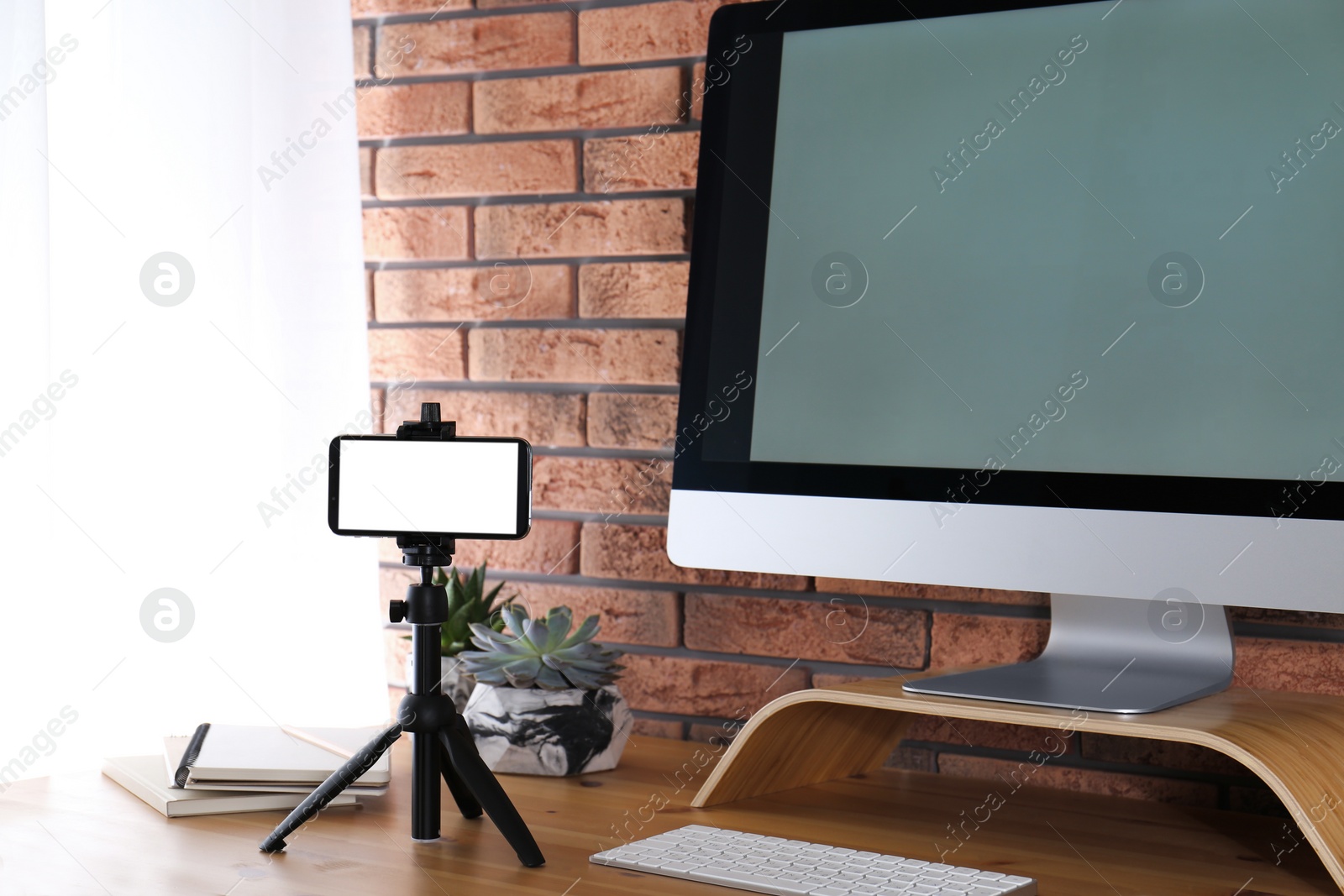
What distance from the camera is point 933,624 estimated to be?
131 cm

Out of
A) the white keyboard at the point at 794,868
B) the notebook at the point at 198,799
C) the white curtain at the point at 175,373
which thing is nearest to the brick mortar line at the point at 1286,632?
the white keyboard at the point at 794,868

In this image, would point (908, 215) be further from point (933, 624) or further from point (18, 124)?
point (18, 124)

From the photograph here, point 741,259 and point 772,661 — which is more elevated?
point 741,259

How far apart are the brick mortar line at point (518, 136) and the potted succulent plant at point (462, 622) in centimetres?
52

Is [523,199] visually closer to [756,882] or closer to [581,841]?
[581,841]

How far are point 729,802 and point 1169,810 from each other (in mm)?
398

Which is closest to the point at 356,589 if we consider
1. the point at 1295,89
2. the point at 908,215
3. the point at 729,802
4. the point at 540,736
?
the point at 540,736

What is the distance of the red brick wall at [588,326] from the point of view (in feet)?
4.45

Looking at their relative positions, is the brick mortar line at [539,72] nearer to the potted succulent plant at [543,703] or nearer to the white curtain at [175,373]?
the white curtain at [175,373]

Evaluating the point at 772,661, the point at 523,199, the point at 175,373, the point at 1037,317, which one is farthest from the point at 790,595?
the point at 175,373

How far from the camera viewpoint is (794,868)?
852 mm

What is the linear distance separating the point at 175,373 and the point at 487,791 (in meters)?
0.63

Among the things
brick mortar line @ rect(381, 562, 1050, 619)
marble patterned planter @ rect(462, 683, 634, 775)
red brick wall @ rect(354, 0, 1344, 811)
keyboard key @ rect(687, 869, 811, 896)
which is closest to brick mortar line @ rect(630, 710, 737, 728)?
red brick wall @ rect(354, 0, 1344, 811)

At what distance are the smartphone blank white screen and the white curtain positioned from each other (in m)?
0.43
